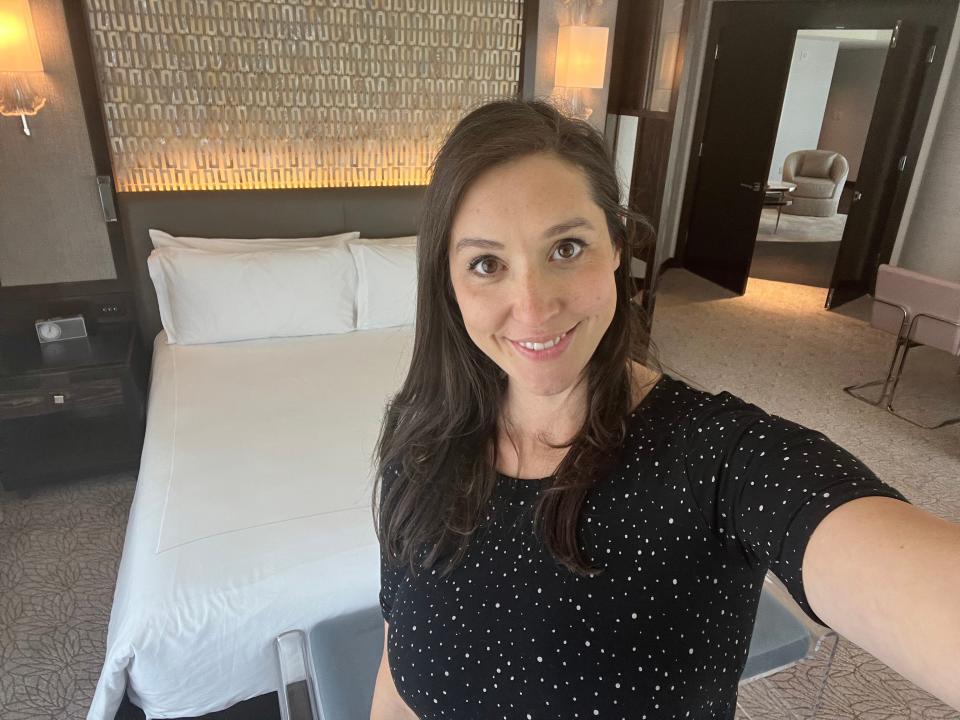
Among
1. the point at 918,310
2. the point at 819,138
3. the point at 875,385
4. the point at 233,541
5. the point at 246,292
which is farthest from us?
the point at 819,138

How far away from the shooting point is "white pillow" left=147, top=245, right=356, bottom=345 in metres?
2.60

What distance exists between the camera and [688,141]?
5.43m

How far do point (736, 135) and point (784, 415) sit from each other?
109 inches

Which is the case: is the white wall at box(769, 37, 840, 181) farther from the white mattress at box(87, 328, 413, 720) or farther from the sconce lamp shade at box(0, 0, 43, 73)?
the sconce lamp shade at box(0, 0, 43, 73)

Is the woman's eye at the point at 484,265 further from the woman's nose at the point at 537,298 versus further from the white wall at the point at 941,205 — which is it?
the white wall at the point at 941,205

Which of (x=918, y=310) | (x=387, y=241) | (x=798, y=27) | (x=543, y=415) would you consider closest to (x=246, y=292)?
(x=387, y=241)

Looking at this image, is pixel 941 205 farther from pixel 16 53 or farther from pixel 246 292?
pixel 16 53

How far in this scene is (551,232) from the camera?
0.79 meters

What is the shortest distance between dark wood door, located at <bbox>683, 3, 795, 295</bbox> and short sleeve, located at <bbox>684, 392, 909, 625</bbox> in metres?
4.79

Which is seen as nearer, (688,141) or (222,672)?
(222,672)

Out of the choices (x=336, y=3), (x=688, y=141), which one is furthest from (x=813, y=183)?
(x=336, y=3)

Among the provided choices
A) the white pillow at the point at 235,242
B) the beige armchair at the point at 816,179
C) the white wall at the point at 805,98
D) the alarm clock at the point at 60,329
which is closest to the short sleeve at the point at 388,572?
the white pillow at the point at 235,242

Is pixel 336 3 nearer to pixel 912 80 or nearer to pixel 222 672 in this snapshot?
pixel 222 672

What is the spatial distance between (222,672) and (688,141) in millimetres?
5252
